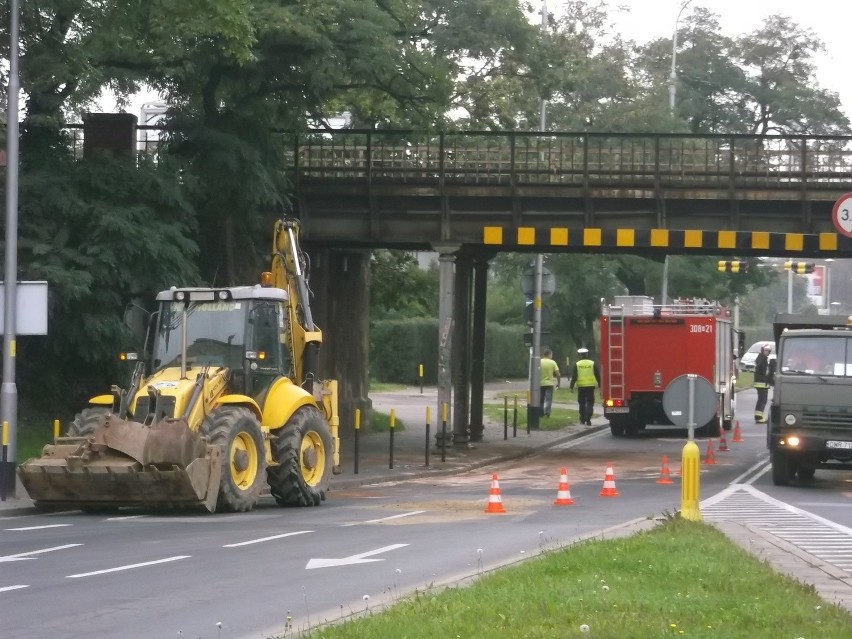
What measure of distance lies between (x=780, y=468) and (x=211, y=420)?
10.2 metres

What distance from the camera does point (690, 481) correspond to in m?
16.2

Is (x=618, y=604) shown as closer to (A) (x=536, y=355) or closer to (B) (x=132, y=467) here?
(B) (x=132, y=467)

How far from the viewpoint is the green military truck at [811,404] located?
23547 mm

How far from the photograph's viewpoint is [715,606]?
9492 millimetres

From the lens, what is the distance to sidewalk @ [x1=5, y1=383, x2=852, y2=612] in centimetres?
1214

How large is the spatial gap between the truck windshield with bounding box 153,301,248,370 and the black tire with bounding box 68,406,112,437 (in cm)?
111

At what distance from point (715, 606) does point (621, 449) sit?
25.5 metres

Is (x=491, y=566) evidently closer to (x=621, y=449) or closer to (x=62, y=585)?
(x=62, y=585)

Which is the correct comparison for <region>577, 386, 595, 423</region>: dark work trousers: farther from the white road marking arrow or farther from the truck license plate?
the white road marking arrow

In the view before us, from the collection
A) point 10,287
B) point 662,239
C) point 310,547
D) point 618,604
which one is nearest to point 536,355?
point 662,239

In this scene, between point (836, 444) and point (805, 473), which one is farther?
point (805, 473)

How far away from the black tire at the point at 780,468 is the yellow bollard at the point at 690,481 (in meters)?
8.17

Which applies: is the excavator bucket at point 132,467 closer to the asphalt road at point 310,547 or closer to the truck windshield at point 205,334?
the asphalt road at point 310,547

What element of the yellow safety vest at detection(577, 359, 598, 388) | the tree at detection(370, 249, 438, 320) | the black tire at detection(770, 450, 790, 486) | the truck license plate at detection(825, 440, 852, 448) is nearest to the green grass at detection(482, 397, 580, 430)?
the yellow safety vest at detection(577, 359, 598, 388)
